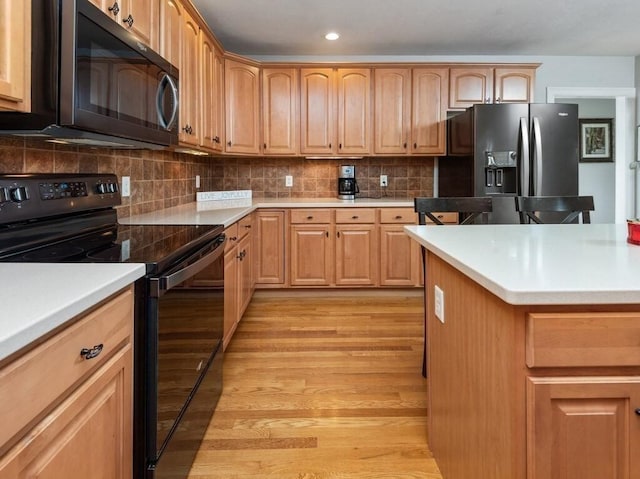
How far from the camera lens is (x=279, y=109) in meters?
4.27

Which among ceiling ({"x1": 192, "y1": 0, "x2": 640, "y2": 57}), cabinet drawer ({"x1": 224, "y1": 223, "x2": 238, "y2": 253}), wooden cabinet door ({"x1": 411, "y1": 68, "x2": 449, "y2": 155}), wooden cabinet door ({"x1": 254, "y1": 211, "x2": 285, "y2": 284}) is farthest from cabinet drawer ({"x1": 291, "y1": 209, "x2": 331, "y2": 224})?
ceiling ({"x1": 192, "y1": 0, "x2": 640, "y2": 57})

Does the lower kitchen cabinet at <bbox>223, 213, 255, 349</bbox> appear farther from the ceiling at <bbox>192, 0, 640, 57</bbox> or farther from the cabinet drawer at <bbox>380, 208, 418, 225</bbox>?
the ceiling at <bbox>192, 0, 640, 57</bbox>

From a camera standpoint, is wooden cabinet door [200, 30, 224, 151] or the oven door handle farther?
wooden cabinet door [200, 30, 224, 151]

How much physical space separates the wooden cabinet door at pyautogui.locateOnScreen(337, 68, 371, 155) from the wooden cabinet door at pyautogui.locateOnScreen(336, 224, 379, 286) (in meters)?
0.80

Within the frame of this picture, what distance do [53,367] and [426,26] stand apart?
3.78 metres

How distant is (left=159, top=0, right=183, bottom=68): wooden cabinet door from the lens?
7.97ft

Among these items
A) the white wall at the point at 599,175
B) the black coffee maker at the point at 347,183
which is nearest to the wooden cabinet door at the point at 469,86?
the black coffee maker at the point at 347,183

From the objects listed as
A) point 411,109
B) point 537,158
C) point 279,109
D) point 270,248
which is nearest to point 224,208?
point 270,248

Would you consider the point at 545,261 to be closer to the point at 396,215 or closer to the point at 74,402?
the point at 74,402

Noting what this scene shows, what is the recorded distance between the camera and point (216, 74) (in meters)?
3.71

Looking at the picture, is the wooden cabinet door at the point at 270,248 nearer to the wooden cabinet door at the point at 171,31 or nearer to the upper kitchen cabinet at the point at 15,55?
the wooden cabinet door at the point at 171,31

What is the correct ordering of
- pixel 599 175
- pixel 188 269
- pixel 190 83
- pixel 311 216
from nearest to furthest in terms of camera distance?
pixel 188 269
pixel 190 83
pixel 311 216
pixel 599 175

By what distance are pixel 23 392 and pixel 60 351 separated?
0.12 meters

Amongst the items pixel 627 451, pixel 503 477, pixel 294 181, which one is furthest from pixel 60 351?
pixel 294 181
